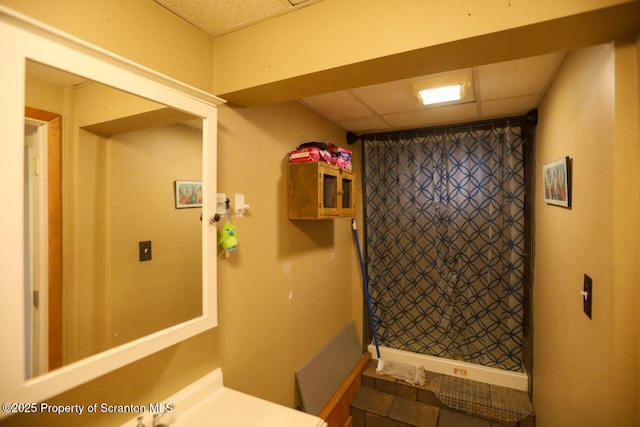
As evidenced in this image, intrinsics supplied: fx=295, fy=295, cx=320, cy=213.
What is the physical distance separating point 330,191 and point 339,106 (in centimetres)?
65

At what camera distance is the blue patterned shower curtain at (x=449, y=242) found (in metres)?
2.31

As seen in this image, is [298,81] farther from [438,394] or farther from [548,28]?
[438,394]

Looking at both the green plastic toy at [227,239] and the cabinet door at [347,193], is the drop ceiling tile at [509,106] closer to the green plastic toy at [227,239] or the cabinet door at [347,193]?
the cabinet door at [347,193]

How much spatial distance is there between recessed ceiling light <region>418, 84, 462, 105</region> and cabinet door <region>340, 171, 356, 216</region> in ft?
2.29

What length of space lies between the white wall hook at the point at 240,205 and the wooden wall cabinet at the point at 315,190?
400 mm

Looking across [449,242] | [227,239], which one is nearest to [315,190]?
[227,239]

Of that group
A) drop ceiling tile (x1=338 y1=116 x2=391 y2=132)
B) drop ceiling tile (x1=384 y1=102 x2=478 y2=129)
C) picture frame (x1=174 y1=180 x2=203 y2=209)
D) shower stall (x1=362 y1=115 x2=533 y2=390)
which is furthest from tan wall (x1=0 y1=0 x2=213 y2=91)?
shower stall (x1=362 y1=115 x2=533 y2=390)

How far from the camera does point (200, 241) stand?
1.19 meters

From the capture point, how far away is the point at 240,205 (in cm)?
149

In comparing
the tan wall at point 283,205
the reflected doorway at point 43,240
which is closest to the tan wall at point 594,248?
the tan wall at point 283,205

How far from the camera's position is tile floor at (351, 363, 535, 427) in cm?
210

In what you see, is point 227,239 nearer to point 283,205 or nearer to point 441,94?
point 283,205

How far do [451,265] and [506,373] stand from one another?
0.90m

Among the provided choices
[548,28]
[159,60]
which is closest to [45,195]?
[159,60]
